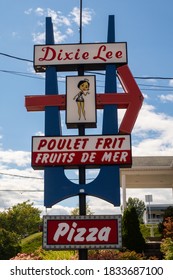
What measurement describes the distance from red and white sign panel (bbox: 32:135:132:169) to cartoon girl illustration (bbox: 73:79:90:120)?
0.83 metres

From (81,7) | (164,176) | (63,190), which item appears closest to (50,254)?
→ (63,190)

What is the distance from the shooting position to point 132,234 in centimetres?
1722

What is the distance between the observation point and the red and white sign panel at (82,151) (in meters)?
10.5

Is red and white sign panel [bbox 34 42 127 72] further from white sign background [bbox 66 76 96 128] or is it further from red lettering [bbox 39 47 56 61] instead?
white sign background [bbox 66 76 96 128]

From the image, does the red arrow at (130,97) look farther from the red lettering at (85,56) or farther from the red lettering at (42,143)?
the red lettering at (42,143)

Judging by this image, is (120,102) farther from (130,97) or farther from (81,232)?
(81,232)

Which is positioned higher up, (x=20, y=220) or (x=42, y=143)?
(x=42, y=143)

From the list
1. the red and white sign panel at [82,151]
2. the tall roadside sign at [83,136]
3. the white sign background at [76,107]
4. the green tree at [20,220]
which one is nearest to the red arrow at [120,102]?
the tall roadside sign at [83,136]

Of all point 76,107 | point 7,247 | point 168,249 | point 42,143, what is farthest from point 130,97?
point 7,247

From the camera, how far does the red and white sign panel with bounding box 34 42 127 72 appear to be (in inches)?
450

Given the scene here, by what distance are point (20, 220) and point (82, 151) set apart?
4858 centimetres

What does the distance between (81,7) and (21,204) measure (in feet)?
171

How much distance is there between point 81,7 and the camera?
1187cm

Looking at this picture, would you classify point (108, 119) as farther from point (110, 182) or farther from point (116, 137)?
point (110, 182)
